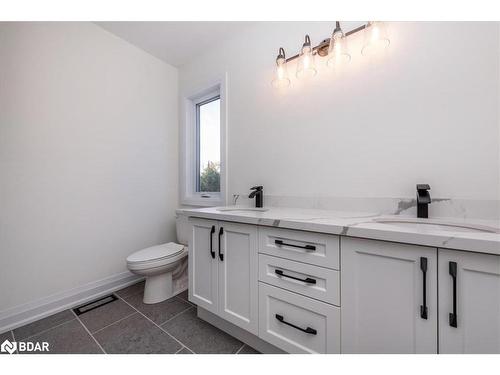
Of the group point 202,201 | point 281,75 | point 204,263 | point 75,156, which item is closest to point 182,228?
point 202,201

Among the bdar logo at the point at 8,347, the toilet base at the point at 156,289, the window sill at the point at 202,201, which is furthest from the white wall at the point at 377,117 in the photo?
the bdar logo at the point at 8,347

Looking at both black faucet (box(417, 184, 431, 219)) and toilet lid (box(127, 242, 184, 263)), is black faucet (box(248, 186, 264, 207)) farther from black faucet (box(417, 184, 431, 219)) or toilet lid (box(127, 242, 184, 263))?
black faucet (box(417, 184, 431, 219))

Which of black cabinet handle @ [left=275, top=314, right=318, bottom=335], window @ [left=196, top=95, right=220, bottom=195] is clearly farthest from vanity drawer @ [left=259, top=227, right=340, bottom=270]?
window @ [left=196, top=95, right=220, bottom=195]

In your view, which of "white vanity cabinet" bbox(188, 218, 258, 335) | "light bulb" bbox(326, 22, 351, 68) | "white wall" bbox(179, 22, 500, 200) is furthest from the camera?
"light bulb" bbox(326, 22, 351, 68)

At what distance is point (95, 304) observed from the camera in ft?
5.45

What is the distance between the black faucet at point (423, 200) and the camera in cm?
101

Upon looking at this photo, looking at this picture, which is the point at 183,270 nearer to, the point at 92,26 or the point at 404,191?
the point at 404,191

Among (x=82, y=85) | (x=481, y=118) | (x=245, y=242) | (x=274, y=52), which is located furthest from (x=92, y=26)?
(x=481, y=118)

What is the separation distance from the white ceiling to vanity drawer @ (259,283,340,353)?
2.11m

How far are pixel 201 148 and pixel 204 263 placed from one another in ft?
4.80

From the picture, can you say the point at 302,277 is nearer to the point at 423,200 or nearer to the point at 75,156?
the point at 423,200

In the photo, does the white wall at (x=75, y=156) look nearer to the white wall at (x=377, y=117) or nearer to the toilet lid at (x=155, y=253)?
the toilet lid at (x=155, y=253)

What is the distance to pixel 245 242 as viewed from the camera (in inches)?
44.8

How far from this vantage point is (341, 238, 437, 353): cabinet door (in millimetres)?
706
